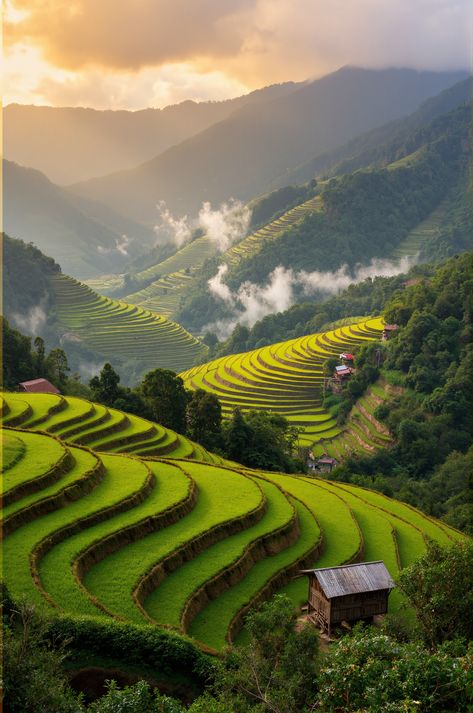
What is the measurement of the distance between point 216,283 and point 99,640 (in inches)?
4311

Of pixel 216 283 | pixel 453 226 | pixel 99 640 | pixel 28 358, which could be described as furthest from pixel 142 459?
pixel 453 226

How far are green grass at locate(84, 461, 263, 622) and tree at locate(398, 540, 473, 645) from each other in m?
5.74

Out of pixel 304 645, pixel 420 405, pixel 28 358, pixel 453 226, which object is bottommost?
pixel 420 405

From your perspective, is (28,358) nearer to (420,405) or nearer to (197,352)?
(420,405)

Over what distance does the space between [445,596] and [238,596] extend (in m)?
5.21

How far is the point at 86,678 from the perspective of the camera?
1087cm

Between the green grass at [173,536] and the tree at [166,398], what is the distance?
1125 cm

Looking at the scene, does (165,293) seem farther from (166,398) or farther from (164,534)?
(164,534)

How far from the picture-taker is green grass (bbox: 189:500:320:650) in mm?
13156

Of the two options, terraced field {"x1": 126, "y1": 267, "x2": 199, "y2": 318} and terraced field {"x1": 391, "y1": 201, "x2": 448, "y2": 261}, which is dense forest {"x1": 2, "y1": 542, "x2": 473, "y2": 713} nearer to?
terraced field {"x1": 126, "y1": 267, "x2": 199, "y2": 318}

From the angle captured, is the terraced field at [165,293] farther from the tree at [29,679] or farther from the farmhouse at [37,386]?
the tree at [29,679]

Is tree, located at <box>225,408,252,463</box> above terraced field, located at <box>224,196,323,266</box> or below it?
below

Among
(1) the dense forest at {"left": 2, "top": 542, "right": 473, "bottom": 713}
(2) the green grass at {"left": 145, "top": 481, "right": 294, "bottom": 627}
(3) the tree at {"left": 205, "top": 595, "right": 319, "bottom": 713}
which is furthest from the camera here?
(2) the green grass at {"left": 145, "top": 481, "right": 294, "bottom": 627}

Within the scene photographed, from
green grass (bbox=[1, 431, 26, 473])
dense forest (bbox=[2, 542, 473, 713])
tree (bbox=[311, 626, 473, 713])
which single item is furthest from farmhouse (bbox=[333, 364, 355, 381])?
tree (bbox=[311, 626, 473, 713])
